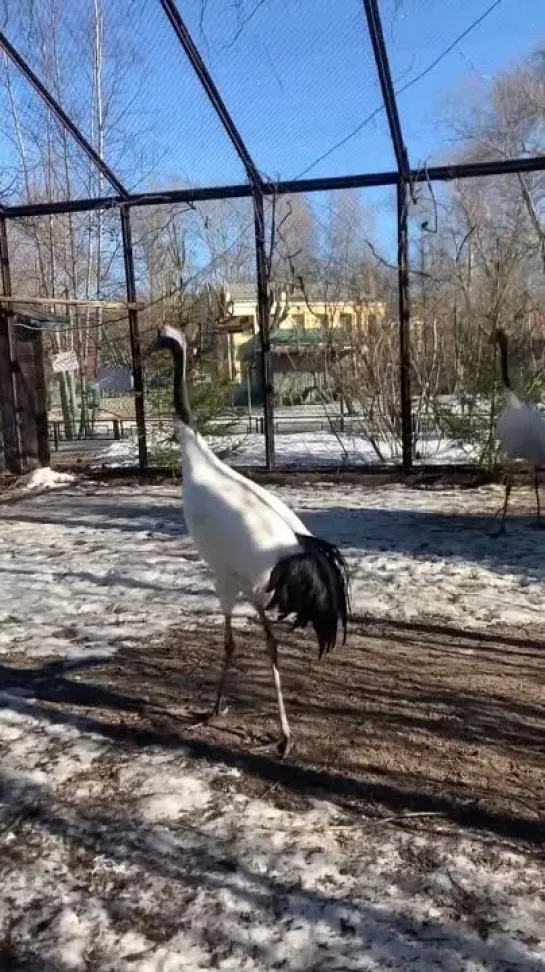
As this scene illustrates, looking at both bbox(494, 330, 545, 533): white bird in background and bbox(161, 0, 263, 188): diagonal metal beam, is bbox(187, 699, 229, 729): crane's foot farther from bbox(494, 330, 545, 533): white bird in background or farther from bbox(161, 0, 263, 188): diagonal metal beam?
bbox(161, 0, 263, 188): diagonal metal beam

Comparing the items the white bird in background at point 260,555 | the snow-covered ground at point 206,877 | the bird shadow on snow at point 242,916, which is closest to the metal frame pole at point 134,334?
the snow-covered ground at point 206,877

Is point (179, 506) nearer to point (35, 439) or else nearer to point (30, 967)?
point (35, 439)

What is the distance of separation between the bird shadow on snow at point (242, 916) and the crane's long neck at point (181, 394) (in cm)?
199

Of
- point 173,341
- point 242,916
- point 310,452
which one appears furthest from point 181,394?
point 310,452

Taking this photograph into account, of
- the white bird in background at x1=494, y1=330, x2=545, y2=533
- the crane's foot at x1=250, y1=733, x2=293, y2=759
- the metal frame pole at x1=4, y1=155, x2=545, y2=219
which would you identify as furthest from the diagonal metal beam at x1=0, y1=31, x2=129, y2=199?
the crane's foot at x1=250, y1=733, x2=293, y2=759

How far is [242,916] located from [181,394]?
2574 millimetres

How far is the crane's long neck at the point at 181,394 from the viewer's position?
4301 millimetres

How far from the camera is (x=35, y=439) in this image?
38.5ft

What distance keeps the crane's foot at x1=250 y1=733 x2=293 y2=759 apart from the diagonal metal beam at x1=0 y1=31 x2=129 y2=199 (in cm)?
894

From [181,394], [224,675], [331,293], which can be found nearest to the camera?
[224,675]

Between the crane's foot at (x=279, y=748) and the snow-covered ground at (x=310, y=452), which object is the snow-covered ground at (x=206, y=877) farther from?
the snow-covered ground at (x=310, y=452)

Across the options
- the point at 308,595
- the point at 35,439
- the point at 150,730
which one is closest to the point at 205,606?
the point at 150,730

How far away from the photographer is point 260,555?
369 centimetres

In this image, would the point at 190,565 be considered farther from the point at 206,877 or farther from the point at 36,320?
the point at 36,320
